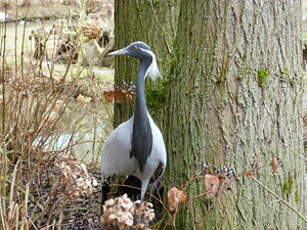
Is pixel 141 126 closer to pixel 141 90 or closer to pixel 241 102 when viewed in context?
pixel 141 90

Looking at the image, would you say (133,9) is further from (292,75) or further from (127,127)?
(292,75)

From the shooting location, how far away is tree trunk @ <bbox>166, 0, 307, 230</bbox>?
9.26 feet

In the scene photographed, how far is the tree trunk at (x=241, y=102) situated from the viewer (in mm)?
2822

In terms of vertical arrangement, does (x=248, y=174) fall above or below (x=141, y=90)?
below

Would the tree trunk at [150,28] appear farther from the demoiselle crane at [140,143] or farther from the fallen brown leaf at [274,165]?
the fallen brown leaf at [274,165]

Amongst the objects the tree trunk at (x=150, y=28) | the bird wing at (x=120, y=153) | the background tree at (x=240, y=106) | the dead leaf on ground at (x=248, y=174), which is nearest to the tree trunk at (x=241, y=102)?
the background tree at (x=240, y=106)

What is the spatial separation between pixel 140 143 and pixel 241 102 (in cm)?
53

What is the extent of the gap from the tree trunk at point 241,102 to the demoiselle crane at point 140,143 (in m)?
0.14

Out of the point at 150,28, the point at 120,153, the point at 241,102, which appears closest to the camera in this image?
the point at 241,102

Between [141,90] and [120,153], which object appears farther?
[120,153]

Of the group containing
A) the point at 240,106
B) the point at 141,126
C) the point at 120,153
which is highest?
the point at 240,106

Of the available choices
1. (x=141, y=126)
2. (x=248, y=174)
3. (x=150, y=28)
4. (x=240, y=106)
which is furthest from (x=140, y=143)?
(x=150, y=28)

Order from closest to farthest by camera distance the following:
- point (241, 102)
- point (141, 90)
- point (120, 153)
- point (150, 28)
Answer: point (241, 102) → point (141, 90) → point (120, 153) → point (150, 28)

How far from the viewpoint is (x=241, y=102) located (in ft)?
9.30
